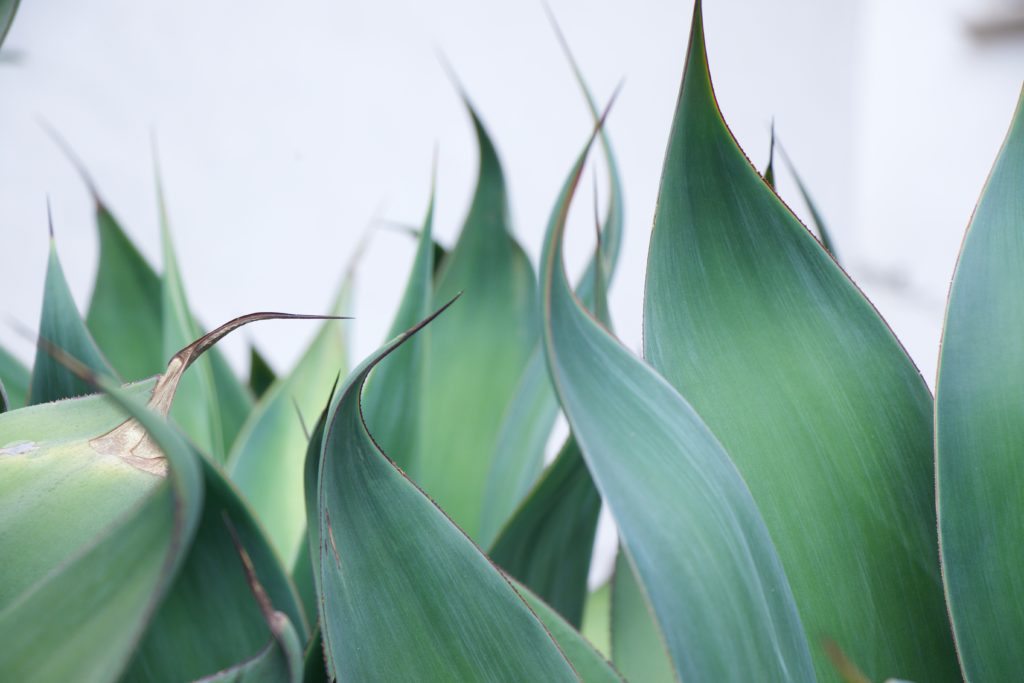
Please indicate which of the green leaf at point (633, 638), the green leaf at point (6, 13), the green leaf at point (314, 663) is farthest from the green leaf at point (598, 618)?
the green leaf at point (6, 13)

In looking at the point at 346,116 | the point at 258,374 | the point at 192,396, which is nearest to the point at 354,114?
the point at 346,116

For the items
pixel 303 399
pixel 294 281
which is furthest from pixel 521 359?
pixel 294 281

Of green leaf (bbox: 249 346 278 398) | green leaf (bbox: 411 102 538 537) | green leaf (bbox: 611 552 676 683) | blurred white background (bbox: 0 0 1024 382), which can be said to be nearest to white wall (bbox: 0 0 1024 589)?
blurred white background (bbox: 0 0 1024 382)

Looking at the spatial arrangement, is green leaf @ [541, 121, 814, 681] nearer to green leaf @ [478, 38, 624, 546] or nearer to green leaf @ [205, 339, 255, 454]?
green leaf @ [478, 38, 624, 546]

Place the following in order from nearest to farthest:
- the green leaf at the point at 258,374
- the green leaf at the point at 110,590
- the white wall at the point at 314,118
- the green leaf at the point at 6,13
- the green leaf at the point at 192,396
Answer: the green leaf at the point at 110,590 → the green leaf at the point at 6,13 → the green leaf at the point at 192,396 → the green leaf at the point at 258,374 → the white wall at the point at 314,118

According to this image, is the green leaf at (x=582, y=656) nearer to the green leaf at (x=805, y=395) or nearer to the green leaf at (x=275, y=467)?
the green leaf at (x=805, y=395)
